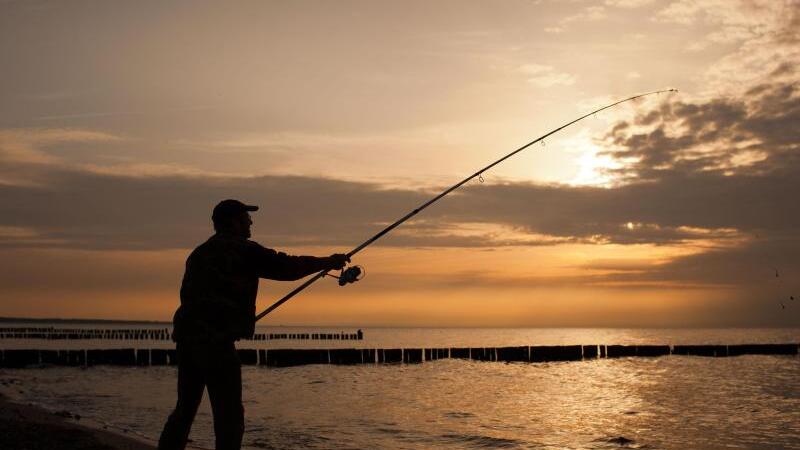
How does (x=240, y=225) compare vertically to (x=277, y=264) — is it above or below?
above

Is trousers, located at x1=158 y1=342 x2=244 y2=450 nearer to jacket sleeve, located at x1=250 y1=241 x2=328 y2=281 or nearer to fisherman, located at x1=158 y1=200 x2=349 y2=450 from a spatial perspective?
fisherman, located at x1=158 y1=200 x2=349 y2=450

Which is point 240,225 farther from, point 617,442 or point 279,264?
point 617,442

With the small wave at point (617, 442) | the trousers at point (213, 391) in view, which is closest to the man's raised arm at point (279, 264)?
the trousers at point (213, 391)

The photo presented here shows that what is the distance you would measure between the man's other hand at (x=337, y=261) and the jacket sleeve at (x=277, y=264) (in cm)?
22

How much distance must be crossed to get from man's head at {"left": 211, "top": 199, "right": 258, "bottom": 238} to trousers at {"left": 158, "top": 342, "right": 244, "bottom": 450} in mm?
725

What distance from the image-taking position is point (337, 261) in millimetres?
5258

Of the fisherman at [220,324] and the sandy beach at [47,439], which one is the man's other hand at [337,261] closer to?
the fisherman at [220,324]

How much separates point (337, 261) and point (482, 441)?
11.4m

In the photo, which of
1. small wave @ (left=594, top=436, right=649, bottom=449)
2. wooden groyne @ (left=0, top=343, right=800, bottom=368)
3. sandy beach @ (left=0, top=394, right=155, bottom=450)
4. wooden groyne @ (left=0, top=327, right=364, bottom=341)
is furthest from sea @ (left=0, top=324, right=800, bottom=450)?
wooden groyne @ (left=0, top=327, right=364, bottom=341)

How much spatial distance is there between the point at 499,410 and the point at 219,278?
18.6 metres

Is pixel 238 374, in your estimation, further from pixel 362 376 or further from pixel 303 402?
pixel 362 376

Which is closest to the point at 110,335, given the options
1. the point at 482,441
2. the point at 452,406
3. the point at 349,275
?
the point at 452,406

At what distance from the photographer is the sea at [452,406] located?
16.0 metres

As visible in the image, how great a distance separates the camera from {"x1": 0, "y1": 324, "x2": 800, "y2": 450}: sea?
16.0 metres
